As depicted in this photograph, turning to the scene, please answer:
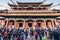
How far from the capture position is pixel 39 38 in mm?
8016

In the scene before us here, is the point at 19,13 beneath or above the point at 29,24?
above

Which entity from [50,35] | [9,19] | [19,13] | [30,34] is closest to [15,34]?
[30,34]

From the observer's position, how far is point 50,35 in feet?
27.1

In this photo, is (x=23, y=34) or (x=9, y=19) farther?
(x=9, y=19)

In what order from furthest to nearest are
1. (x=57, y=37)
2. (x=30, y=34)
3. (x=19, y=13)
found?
(x=19, y=13) → (x=30, y=34) → (x=57, y=37)

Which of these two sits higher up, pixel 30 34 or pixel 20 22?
pixel 30 34

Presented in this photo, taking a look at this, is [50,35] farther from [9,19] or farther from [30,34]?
[9,19]

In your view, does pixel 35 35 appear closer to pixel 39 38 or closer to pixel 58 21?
pixel 39 38

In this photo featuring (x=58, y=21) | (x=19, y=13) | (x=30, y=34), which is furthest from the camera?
(x=58, y=21)

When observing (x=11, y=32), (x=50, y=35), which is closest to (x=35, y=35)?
(x=50, y=35)

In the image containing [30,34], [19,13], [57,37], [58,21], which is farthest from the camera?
[58,21]

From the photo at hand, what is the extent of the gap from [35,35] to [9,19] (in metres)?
9.96

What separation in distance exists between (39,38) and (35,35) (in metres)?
0.30

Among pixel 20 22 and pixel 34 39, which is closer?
pixel 34 39
